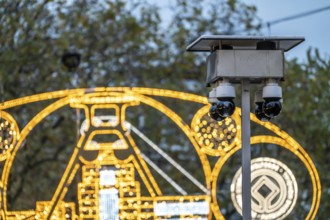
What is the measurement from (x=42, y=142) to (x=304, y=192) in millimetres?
3450

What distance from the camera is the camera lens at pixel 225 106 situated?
28.1 ft

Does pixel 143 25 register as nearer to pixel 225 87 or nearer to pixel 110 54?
pixel 110 54

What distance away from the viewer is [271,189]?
35.6ft

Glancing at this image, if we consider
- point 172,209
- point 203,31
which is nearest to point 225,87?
point 172,209

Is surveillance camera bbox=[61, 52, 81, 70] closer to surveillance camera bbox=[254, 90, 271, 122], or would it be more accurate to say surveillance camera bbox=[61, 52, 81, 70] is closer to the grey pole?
surveillance camera bbox=[254, 90, 271, 122]

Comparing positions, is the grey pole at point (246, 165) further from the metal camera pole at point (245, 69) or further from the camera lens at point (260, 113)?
the camera lens at point (260, 113)

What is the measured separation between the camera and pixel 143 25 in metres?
16.2

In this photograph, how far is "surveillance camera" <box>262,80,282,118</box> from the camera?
8.59 m

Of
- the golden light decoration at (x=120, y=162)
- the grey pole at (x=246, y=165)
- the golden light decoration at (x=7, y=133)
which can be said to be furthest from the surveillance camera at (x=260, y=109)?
the golden light decoration at (x=7, y=133)

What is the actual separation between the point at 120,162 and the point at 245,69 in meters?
2.71

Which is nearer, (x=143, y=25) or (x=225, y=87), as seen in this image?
(x=225, y=87)

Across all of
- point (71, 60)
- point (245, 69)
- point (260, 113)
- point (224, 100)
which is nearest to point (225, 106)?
point (224, 100)

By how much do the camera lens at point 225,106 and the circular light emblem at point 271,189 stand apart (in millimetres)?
2288

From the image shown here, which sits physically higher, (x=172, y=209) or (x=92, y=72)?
(x=92, y=72)
